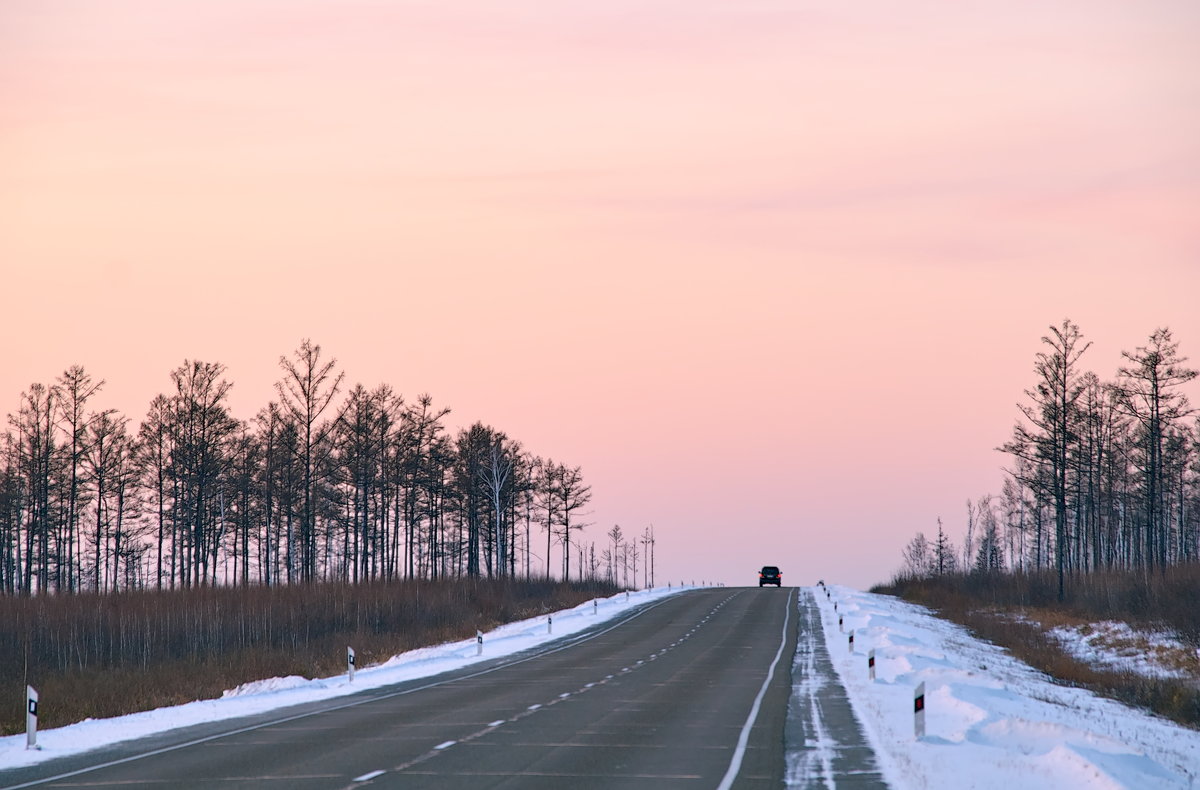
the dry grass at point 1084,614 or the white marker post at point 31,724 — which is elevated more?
the white marker post at point 31,724

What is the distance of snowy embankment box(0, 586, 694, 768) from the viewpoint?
695 inches

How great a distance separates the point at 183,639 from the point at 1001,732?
87.6 ft

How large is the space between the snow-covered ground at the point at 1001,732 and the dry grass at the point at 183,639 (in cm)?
1509

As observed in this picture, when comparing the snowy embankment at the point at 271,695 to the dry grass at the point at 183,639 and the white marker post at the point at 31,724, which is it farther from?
the dry grass at the point at 183,639

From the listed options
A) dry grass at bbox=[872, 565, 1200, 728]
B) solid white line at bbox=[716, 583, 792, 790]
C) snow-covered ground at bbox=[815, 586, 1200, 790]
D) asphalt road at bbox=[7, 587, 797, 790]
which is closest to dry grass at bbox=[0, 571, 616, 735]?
asphalt road at bbox=[7, 587, 797, 790]

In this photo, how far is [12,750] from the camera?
55.7 ft

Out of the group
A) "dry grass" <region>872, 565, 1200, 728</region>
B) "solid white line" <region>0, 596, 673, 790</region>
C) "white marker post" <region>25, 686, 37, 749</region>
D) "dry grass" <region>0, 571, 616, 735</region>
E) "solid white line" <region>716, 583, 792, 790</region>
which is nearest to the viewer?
"solid white line" <region>716, 583, 792, 790</region>

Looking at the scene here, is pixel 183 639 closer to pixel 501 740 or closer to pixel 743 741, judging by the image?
pixel 501 740

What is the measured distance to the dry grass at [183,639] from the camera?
26422mm

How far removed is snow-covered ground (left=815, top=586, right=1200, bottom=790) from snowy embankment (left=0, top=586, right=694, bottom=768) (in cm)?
1135

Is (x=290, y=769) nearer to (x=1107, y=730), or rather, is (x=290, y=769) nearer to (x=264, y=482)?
(x=1107, y=730)

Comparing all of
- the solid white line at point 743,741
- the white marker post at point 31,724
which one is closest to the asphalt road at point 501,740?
the solid white line at point 743,741

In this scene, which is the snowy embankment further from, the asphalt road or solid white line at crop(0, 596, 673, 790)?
solid white line at crop(0, 596, 673, 790)

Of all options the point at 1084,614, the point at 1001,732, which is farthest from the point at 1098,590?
the point at 1001,732
